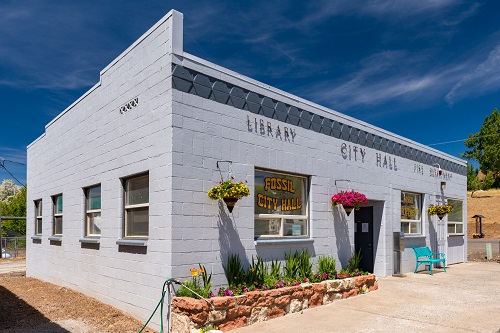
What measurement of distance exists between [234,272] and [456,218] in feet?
41.5

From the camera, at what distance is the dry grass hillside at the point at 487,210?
4543cm

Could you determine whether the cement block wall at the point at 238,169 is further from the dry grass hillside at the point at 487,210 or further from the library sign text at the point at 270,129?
the dry grass hillside at the point at 487,210

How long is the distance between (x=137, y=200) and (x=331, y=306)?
4.23 metres

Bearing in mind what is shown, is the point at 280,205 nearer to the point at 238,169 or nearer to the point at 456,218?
the point at 238,169

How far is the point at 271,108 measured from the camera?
8.83 metres

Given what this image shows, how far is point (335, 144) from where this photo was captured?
10586mm

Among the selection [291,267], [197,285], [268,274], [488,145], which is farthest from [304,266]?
[488,145]

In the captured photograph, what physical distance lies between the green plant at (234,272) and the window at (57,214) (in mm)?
6552

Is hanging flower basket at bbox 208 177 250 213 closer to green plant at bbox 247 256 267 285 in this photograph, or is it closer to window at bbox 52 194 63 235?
green plant at bbox 247 256 267 285

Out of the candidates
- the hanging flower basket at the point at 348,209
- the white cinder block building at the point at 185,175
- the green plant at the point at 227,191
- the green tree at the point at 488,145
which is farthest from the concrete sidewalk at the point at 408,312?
the green tree at the point at 488,145

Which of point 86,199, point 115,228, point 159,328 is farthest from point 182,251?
point 86,199

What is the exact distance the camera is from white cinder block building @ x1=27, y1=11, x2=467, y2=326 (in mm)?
7102

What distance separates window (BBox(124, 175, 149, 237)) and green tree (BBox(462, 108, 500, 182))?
59118 millimetres

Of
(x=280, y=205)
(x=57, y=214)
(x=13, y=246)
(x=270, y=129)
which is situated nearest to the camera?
(x=270, y=129)
